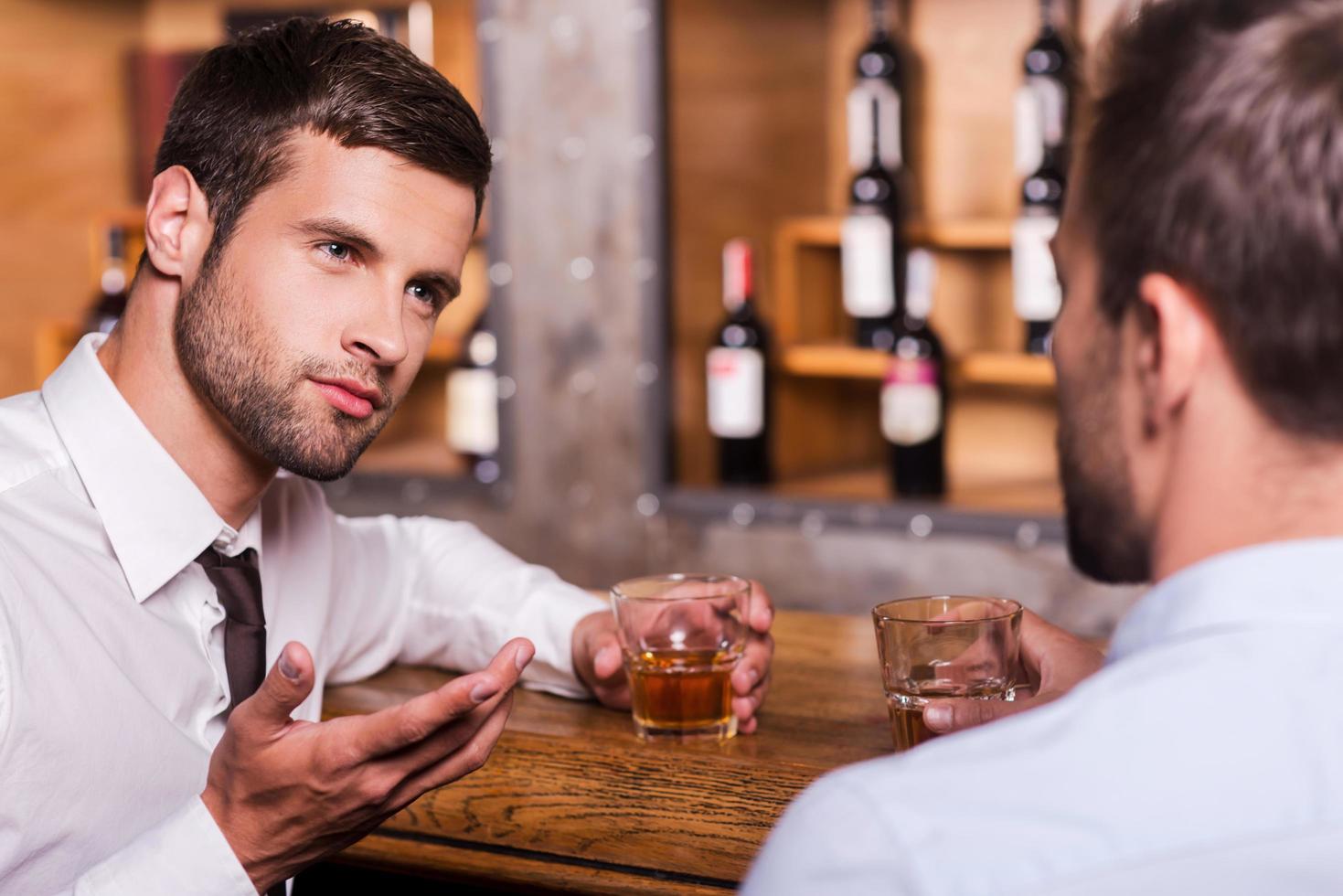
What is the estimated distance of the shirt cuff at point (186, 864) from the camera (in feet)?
2.95

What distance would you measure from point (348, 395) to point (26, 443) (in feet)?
0.82

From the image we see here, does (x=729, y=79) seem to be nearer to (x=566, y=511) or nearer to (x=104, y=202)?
(x=566, y=511)

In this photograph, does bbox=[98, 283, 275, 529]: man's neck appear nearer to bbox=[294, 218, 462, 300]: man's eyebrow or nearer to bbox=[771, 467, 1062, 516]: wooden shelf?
bbox=[294, 218, 462, 300]: man's eyebrow

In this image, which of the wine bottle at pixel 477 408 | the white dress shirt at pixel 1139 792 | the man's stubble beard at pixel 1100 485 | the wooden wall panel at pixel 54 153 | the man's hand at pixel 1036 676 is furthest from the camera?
the wooden wall panel at pixel 54 153

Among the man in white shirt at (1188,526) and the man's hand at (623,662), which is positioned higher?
the man in white shirt at (1188,526)

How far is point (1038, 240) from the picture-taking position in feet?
7.75

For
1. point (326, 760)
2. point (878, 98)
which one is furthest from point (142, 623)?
point (878, 98)

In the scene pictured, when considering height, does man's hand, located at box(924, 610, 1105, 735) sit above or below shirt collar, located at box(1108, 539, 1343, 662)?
below

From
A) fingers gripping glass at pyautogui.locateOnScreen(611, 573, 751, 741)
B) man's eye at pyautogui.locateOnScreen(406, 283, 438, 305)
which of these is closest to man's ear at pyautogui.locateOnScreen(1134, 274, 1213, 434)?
fingers gripping glass at pyautogui.locateOnScreen(611, 573, 751, 741)

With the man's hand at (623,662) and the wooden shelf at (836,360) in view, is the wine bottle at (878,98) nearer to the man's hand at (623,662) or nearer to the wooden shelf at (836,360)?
the wooden shelf at (836,360)

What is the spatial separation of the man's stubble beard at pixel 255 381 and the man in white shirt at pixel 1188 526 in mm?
658

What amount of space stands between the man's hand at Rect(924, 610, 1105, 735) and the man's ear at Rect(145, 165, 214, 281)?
71 cm

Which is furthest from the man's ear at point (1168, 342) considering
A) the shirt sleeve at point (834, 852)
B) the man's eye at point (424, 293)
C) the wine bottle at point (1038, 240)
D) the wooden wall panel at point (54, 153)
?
the wooden wall panel at point (54, 153)

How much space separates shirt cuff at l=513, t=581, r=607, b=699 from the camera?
1237 millimetres
